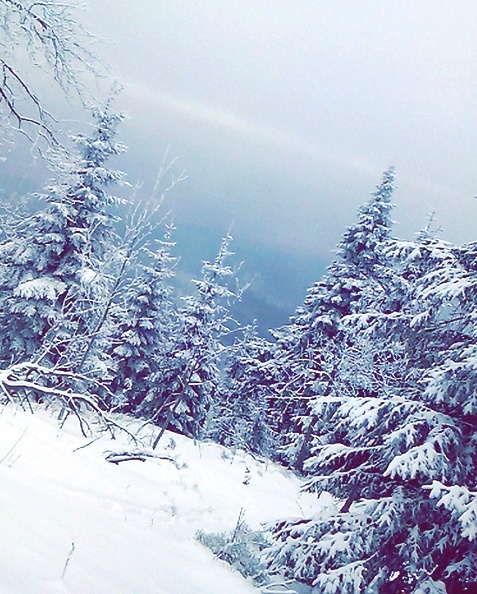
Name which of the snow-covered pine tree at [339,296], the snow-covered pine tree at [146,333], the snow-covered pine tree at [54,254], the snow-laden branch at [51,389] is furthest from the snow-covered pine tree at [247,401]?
the snow-laden branch at [51,389]

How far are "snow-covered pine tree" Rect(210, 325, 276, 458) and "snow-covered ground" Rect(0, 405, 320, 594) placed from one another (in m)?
21.5

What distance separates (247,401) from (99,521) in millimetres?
27989

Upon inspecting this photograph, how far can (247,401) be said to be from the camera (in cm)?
3189

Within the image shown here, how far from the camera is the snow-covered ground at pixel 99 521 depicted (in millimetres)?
2908

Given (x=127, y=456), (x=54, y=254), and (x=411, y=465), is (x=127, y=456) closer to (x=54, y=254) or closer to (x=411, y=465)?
(x=411, y=465)

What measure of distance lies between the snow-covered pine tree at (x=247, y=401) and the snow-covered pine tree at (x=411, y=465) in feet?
75.7

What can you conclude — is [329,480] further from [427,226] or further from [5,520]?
[427,226]

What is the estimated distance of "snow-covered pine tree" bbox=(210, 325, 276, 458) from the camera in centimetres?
3092

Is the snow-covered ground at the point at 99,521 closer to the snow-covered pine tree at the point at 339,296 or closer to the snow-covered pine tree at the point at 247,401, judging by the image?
the snow-covered pine tree at the point at 339,296

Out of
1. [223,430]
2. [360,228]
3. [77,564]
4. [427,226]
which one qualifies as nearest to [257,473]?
[360,228]

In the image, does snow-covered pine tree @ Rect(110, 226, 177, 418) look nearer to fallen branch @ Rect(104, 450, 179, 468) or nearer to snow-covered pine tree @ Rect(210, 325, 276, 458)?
snow-covered pine tree @ Rect(210, 325, 276, 458)

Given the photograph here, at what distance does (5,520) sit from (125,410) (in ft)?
84.0

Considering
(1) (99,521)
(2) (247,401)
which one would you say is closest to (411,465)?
(1) (99,521)

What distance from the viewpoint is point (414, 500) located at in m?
5.15
